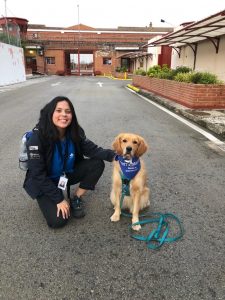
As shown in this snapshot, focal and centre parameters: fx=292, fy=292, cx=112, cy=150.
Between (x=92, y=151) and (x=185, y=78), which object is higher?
(x=185, y=78)

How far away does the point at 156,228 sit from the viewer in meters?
3.21

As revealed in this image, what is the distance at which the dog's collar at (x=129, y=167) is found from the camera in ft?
10.6

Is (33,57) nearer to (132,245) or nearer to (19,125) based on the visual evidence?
(19,125)

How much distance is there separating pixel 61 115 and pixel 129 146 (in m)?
0.83

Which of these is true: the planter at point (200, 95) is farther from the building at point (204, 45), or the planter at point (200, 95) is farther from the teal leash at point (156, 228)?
the teal leash at point (156, 228)

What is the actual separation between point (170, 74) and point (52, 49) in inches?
1775

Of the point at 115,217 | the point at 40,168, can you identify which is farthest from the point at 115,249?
the point at 40,168

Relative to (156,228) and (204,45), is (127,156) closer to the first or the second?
(156,228)

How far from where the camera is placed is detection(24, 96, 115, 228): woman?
3.20 meters

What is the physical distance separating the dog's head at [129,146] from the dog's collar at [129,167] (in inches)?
2.2

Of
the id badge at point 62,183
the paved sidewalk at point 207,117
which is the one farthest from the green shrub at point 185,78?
the id badge at point 62,183

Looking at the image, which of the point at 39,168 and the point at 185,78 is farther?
the point at 185,78

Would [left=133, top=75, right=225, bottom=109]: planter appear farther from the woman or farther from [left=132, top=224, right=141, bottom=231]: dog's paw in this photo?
[left=132, top=224, right=141, bottom=231]: dog's paw

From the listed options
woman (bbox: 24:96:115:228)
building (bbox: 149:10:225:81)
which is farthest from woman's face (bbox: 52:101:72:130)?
building (bbox: 149:10:225:81)
